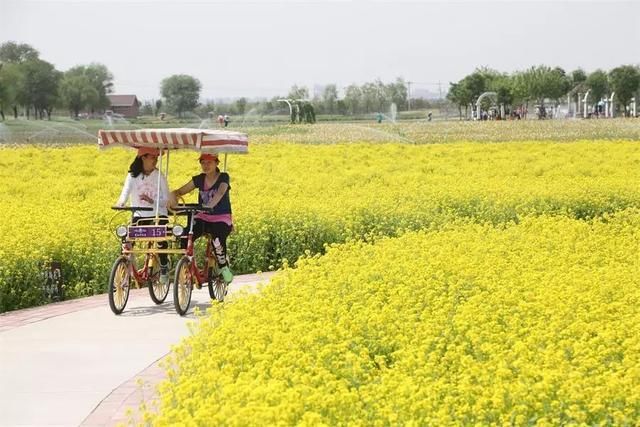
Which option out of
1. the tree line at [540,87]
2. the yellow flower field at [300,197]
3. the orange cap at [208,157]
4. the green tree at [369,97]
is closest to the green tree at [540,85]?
the tree line at [540,87]

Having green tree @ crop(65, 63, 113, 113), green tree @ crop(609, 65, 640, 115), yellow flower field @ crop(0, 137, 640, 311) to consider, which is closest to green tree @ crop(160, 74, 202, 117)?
green tree @ crop(65, 63, 113, 113)

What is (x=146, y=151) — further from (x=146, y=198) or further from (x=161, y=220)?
(x=161, y=220)

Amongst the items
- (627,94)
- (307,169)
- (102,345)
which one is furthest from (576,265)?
(627,94)

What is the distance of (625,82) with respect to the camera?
285ft

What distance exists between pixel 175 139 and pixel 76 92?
7170 cm

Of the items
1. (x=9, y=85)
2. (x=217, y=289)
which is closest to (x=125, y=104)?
(x=9, y=85)

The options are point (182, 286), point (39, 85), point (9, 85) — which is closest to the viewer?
point (182, 286)

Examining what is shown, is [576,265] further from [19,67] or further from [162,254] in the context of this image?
[19,67]

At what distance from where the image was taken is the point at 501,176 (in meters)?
20.0

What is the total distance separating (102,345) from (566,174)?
13979 mm

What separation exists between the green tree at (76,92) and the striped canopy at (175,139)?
68.2 metres

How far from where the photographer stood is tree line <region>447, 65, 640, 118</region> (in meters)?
87.6

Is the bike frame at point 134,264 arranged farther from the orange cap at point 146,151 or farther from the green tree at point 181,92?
the green tree at point 181,92

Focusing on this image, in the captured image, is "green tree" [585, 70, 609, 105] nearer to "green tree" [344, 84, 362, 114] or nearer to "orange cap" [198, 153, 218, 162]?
"green tree" [344, 84, 362, 114]
